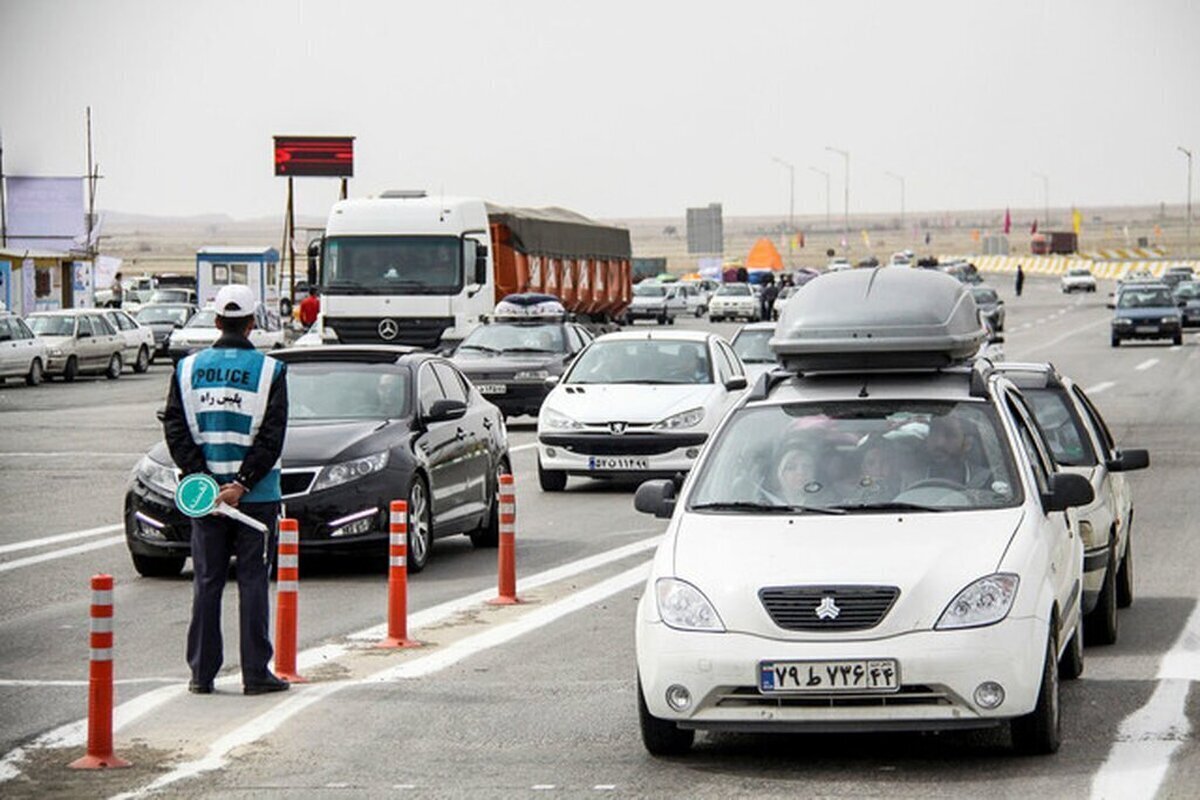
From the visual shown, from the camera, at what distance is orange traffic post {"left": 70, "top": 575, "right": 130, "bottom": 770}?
9.32 metres

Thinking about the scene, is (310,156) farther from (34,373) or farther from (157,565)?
(157,565)

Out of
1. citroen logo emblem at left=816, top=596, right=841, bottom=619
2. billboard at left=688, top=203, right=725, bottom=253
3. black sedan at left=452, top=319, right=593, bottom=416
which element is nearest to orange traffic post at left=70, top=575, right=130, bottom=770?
citroen logo emblem at left=816, top=596, right=841, bottom=619

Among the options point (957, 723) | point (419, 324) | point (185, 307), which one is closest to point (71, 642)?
point (957, 723)

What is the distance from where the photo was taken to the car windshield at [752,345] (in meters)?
33.2

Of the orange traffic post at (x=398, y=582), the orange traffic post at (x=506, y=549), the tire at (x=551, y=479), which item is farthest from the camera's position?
the tire at (x=551, y=479)

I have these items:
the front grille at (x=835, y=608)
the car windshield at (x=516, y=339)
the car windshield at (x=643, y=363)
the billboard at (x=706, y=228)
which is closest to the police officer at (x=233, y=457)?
the front grille at (x=835, y=608)

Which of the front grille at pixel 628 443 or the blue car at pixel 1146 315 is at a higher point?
the blue car at pixel 1146 315

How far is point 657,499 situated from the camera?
34.4 feet

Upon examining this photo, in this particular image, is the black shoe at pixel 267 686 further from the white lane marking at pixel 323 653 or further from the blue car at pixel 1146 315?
the blue car at pixel 1146 315

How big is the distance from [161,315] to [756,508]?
58.5m

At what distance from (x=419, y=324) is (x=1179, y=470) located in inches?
676

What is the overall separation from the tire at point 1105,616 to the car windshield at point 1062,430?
829 mm

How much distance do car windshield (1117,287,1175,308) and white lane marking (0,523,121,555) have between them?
1926 inches

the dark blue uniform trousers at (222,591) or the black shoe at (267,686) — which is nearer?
the dark blue uniform trousers at (222,591)
